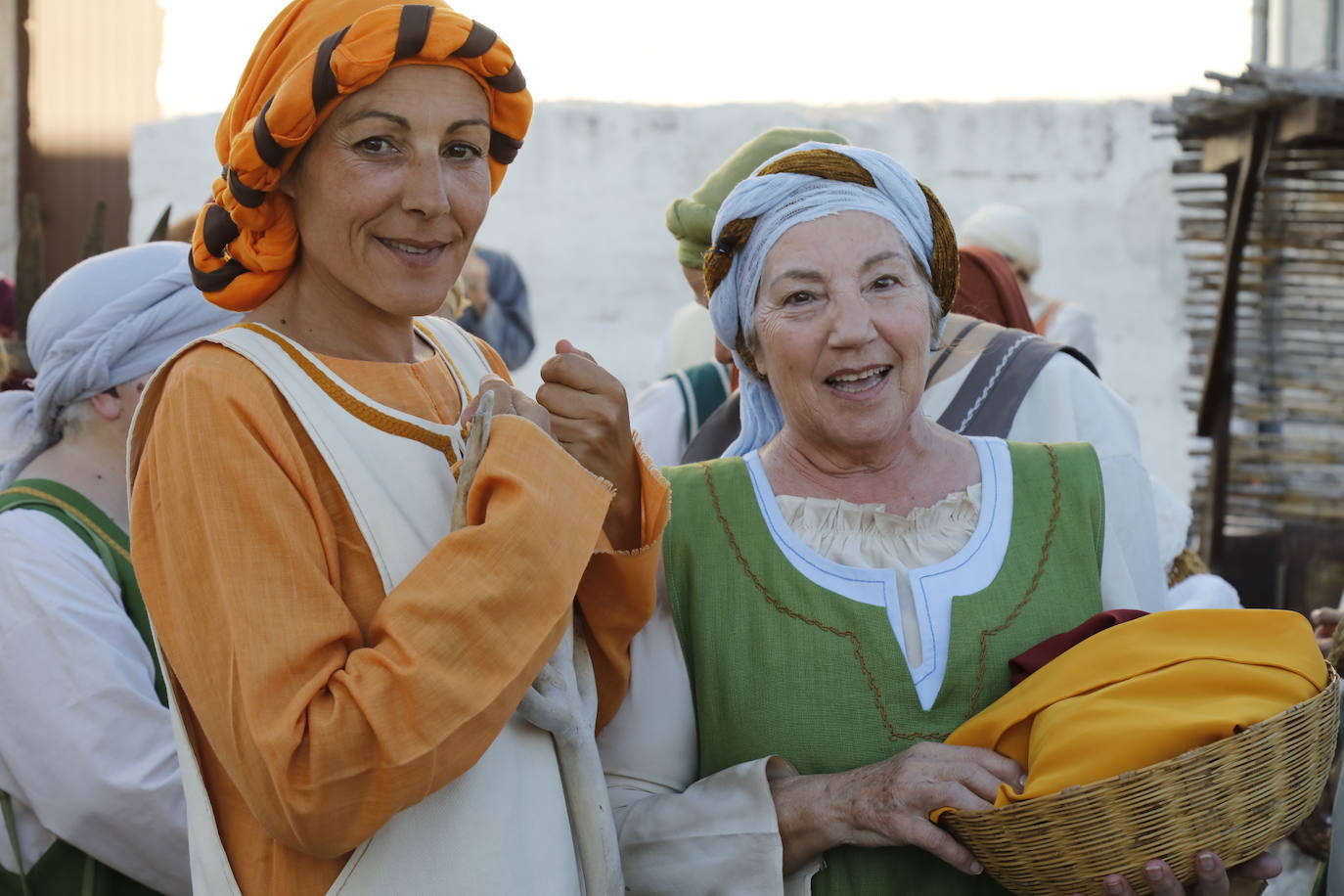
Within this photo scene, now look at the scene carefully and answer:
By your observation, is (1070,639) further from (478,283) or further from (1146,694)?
(478,283)

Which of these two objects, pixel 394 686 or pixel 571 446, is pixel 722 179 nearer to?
pixel 571 446

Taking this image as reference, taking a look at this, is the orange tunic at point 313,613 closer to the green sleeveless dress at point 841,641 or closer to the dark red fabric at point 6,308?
the green sleeveless dress at point 841,641

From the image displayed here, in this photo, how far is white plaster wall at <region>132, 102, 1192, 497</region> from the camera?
11648 millimetres

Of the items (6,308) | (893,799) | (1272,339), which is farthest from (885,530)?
(1272,339)

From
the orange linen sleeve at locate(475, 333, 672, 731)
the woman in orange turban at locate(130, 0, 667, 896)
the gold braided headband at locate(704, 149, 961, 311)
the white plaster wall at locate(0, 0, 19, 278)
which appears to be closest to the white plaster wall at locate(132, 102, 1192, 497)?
the white plaster wall at locate(0, 0, 19, 278)

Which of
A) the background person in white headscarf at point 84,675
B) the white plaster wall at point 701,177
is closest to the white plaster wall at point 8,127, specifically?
the white plaster wall at point 701,177

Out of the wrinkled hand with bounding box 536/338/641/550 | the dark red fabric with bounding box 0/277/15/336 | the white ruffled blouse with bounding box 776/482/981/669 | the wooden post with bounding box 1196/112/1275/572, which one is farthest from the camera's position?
the wooden post with bounding box 1196/112/1275/572

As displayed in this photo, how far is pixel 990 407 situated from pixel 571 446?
1343 mm

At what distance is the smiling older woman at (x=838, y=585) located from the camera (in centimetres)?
222

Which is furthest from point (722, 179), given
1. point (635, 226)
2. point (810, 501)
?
point (635, 226)

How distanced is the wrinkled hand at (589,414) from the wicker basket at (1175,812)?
0.70m

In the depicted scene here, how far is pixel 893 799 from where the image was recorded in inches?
84.1

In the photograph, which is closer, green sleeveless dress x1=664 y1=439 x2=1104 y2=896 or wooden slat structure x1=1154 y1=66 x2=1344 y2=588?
green sleeveless dress x1=664 y1=439 x2=1104 y2=896

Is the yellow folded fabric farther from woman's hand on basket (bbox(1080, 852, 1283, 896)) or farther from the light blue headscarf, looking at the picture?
the light blue headscarf
